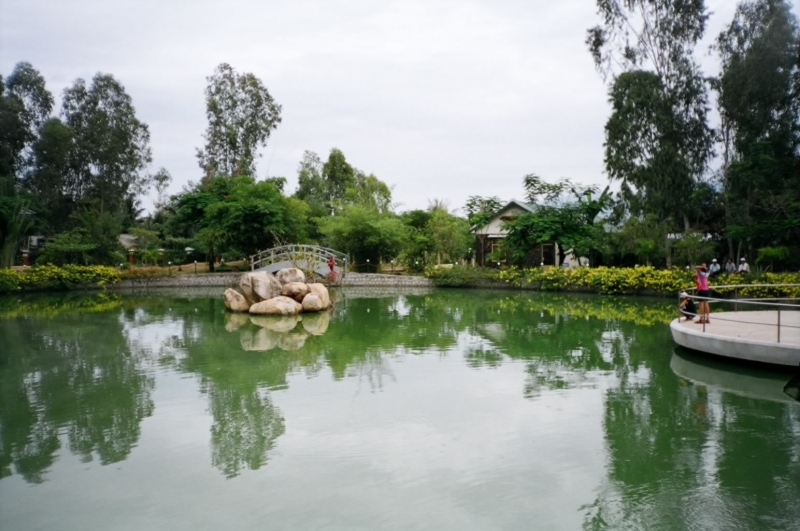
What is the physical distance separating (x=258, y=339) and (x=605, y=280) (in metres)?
15.2

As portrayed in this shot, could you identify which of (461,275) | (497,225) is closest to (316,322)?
(461,275)

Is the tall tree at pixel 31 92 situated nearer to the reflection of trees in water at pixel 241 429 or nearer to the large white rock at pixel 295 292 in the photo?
the large white rock at pixel 295 292

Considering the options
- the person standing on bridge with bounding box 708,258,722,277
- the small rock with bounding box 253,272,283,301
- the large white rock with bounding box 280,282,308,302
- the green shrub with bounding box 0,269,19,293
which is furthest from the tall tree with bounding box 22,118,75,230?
the person standing on bridge with bounding box 708,258,722,277

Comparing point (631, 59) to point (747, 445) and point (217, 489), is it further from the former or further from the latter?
point (217, 489)

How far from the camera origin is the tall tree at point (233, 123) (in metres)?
42.5

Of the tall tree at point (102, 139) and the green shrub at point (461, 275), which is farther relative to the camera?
the tall tree at point (102, 139)

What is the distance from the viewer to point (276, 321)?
654 inches

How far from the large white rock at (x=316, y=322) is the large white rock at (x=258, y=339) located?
0.94 m

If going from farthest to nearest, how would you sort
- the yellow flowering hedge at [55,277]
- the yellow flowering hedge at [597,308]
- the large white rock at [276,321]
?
the yellow flowering hedge at [55,277] < the yellow flowering hedge at [597,308] < the large white rock at [276,321]

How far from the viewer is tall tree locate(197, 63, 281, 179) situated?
42.5 m

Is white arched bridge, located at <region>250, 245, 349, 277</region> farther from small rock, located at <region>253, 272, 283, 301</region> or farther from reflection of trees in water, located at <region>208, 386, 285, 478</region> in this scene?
reflection of trees in water, located at <region>208, 386, 285, 478</region>

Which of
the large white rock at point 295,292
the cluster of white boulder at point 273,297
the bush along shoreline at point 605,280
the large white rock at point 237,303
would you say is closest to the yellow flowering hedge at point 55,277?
the cluster of white boulder at point 273,297

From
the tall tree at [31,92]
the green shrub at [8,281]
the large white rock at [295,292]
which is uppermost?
the tall tree at [31,92]

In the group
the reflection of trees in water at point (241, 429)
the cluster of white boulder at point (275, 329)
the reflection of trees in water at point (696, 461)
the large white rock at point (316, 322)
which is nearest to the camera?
the reflection of trees in water at point (696, 461)
